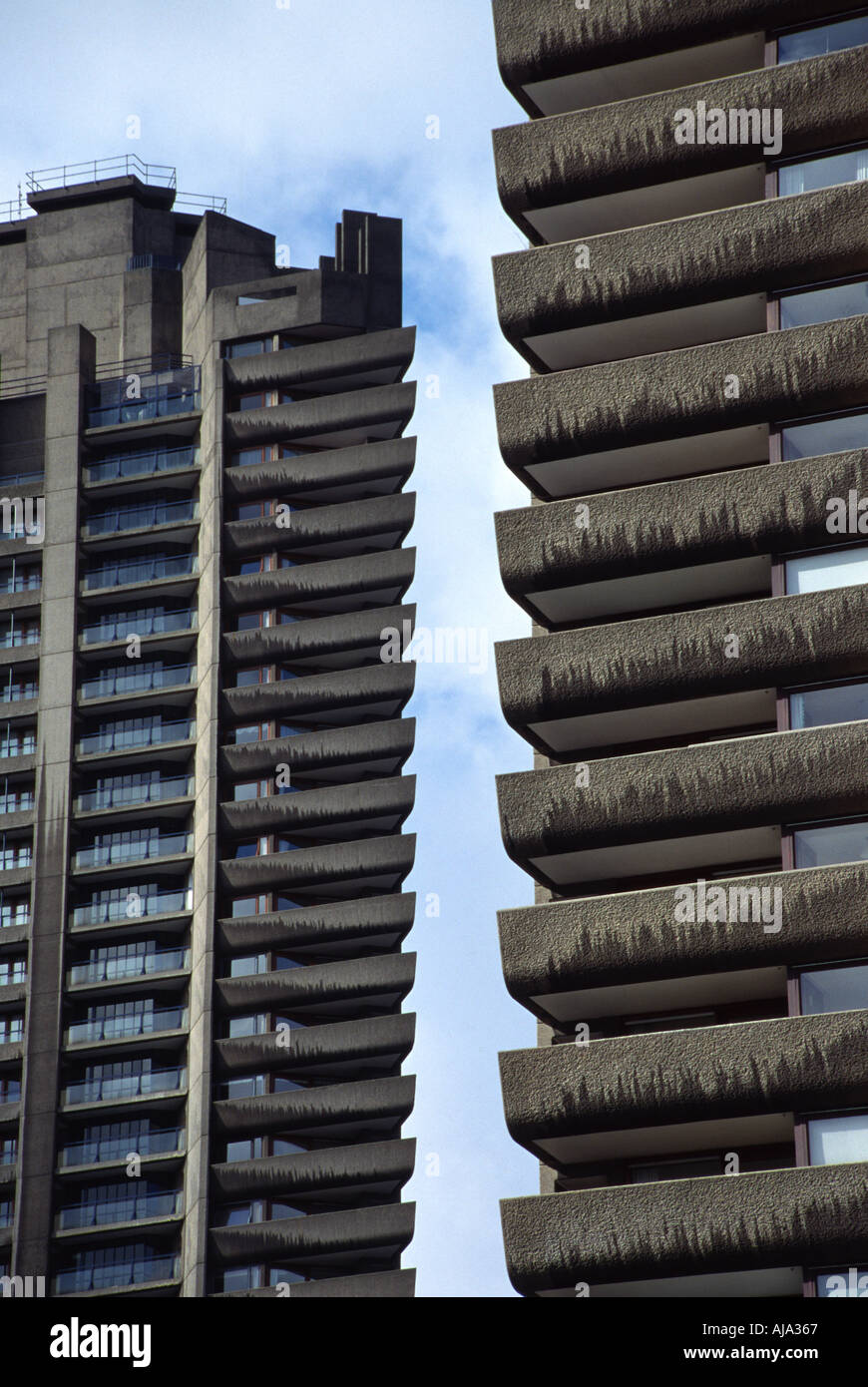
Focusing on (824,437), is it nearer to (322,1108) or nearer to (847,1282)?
(847,1282)

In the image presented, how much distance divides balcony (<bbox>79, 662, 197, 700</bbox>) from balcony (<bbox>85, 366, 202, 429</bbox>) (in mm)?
12273

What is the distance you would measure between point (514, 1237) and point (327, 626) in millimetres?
47886

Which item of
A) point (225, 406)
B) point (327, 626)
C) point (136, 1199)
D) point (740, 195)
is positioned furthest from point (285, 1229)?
point (740, 195)

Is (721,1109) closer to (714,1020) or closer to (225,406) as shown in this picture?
(714,1020)

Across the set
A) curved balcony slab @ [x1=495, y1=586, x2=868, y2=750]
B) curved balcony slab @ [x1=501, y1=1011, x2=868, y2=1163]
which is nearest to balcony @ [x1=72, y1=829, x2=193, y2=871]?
curved balcony slab @ [x1=495, y1=586, x2=868, y2=750]

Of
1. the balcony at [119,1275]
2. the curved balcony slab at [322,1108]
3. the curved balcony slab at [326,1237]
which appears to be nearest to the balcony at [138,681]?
the curved balcony slab at [322,1108]

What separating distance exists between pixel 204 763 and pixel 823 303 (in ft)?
143

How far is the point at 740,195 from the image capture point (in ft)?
169

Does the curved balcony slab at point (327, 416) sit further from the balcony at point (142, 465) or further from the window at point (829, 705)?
the window at point (829, 705)

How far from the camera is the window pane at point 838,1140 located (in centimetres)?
3944

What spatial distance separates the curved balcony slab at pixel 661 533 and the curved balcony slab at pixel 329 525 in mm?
39228

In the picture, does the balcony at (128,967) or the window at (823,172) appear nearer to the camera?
the window at (823,172)

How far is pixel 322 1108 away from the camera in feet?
258

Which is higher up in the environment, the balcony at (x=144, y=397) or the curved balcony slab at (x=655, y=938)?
the balcony at (x=144, y=397)
